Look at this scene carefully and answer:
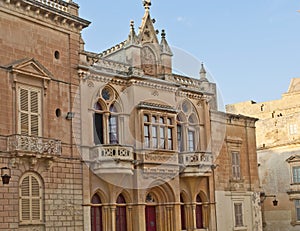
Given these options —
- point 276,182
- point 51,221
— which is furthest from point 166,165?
point 276,182

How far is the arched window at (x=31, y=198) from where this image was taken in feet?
68.6

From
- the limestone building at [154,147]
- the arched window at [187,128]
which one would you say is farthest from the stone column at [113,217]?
the arched window at [187,128]

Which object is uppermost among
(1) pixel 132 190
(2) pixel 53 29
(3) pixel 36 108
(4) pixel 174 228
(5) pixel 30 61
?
(2) pixel 53 29

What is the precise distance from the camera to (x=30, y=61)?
863 inches

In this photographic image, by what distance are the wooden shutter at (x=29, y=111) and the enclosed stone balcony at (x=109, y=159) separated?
3.17 metres

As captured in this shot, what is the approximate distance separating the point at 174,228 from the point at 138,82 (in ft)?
25.5

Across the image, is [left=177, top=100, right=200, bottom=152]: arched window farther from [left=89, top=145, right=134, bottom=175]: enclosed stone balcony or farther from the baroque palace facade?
[left=89, top=145, right=134, bottom=175]: enclosed stone balcony

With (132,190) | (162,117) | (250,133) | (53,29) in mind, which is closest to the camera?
(53,29)

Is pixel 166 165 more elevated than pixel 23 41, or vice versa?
pixel 23 41

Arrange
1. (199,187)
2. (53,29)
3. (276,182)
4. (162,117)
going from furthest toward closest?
(276,182) → (199,187) → (162,117) → (53,29)

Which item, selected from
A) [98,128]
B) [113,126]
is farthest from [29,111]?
[113,126]

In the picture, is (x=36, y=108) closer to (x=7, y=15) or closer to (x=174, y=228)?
(x=7, y=15)

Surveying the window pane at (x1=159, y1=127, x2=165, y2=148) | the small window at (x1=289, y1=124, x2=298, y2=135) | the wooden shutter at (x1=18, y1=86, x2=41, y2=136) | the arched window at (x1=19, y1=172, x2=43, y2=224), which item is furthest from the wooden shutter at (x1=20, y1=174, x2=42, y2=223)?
Answer: the small window at (x1=289, y1=124, x2=298, y2=135)

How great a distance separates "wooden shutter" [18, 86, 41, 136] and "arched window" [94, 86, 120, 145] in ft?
12.3
